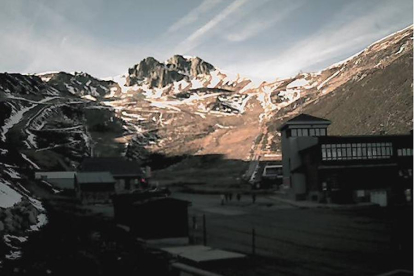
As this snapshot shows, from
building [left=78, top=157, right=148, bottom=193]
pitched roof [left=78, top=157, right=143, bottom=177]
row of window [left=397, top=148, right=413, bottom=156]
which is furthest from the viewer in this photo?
pitched roof [left=78, top=157, right=143, bottom=177]

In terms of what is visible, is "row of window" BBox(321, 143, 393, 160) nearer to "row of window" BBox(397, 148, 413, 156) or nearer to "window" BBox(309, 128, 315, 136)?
"row of window" BBox(397, 148, 413, 156)

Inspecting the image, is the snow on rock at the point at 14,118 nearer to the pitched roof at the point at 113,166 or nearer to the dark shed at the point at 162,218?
the pitched roof at the point at 113,166

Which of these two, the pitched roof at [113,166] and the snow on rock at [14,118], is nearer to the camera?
the pitched roof at [113,166]

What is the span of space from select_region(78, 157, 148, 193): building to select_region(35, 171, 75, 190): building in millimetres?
3236

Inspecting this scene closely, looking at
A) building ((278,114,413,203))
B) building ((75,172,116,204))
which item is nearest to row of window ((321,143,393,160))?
building ((278,114,413,203))

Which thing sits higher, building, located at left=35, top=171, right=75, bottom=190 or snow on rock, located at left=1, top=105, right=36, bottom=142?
snow on rock, located at left=1, top=105, right=36, bottom=142

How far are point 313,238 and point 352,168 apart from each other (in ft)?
62.8

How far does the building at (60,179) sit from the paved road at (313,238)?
28.8 metres

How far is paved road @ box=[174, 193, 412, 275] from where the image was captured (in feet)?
46.9

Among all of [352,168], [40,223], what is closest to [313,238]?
[40,223]

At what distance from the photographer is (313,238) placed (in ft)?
66.8

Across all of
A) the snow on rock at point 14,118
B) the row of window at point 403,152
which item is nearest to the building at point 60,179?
the row of window at point 403,152

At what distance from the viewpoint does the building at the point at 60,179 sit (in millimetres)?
56831

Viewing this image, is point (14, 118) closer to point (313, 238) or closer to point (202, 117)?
point (202, 117)
